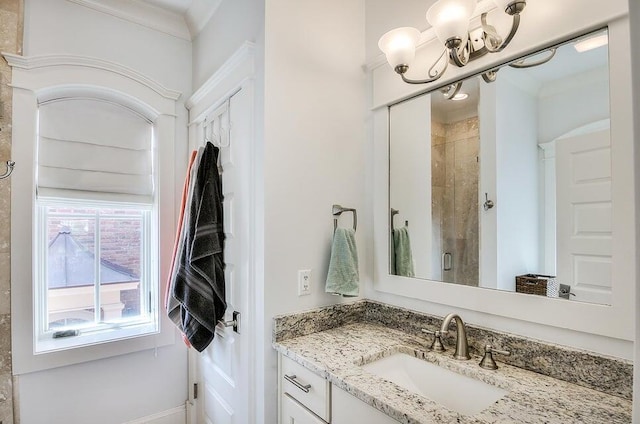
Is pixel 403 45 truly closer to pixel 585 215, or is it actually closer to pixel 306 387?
pixel 585 215

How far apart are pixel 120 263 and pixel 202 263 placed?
81cm

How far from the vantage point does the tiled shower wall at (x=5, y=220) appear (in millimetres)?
1709

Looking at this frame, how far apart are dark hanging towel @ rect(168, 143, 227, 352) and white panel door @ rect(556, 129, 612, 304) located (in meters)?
1.55

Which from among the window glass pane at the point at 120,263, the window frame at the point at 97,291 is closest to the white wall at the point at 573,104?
the window frame at the point at 97,291

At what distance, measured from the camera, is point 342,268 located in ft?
5.24

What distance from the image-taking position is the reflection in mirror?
108cm

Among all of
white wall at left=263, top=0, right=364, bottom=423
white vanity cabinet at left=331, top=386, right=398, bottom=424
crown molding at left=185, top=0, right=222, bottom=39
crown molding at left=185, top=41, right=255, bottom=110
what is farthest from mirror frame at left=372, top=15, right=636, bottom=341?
crown molding at left=185, top=0, right=222, bottom=39

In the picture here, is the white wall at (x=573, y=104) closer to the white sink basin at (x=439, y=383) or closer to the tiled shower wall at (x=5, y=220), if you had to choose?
the white sink basin at (x=439, y=383)

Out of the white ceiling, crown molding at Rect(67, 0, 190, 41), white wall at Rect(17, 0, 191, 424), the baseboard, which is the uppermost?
the white ceiling

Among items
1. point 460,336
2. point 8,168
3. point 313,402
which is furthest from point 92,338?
point 460,336

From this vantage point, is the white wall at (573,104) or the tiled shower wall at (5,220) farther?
the tiled shower wall at (5,220)

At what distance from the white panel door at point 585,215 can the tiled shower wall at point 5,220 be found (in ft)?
8.37

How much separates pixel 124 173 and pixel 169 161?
0.28 meters

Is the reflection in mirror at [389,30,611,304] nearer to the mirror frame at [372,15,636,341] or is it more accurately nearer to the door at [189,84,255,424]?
the mirror frame at [372,15,636,341]
